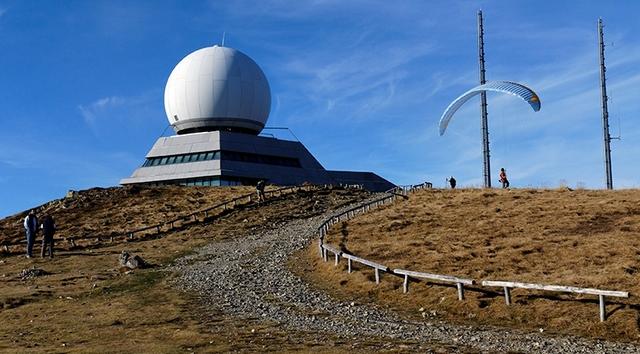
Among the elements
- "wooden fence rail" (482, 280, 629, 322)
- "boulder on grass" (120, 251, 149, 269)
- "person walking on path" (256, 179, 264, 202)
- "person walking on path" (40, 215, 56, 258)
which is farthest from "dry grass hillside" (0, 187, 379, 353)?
"wooden fence rail" (482, 280, 629, 322)

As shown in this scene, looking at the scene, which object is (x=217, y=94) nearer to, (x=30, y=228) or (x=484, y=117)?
(x=484, y=117)

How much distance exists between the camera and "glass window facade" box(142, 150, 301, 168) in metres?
72.9

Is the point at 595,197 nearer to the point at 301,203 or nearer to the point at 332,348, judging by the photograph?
the point at 301,203

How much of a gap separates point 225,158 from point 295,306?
50378mm

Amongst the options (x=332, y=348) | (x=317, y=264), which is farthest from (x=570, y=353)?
(x=317, y=264)

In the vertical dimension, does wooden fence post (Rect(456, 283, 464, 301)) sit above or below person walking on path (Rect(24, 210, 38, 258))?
below

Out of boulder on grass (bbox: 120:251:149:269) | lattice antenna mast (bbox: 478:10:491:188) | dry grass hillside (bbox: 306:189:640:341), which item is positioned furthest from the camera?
lattice antenna mast (bbox: 478:10:491:188)

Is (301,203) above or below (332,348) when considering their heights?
above

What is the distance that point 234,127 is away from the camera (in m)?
77.8

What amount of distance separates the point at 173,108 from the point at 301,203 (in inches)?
1236

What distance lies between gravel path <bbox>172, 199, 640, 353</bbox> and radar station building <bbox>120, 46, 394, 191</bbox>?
34.1 metres

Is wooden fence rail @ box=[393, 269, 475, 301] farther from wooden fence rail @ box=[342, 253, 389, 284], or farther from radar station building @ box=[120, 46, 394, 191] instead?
radar station building @ box=[120, 46, 394, 191]

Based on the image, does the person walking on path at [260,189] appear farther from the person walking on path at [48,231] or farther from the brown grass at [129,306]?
the person walking on path at [48,231]

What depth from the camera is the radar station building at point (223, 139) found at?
7300cm
